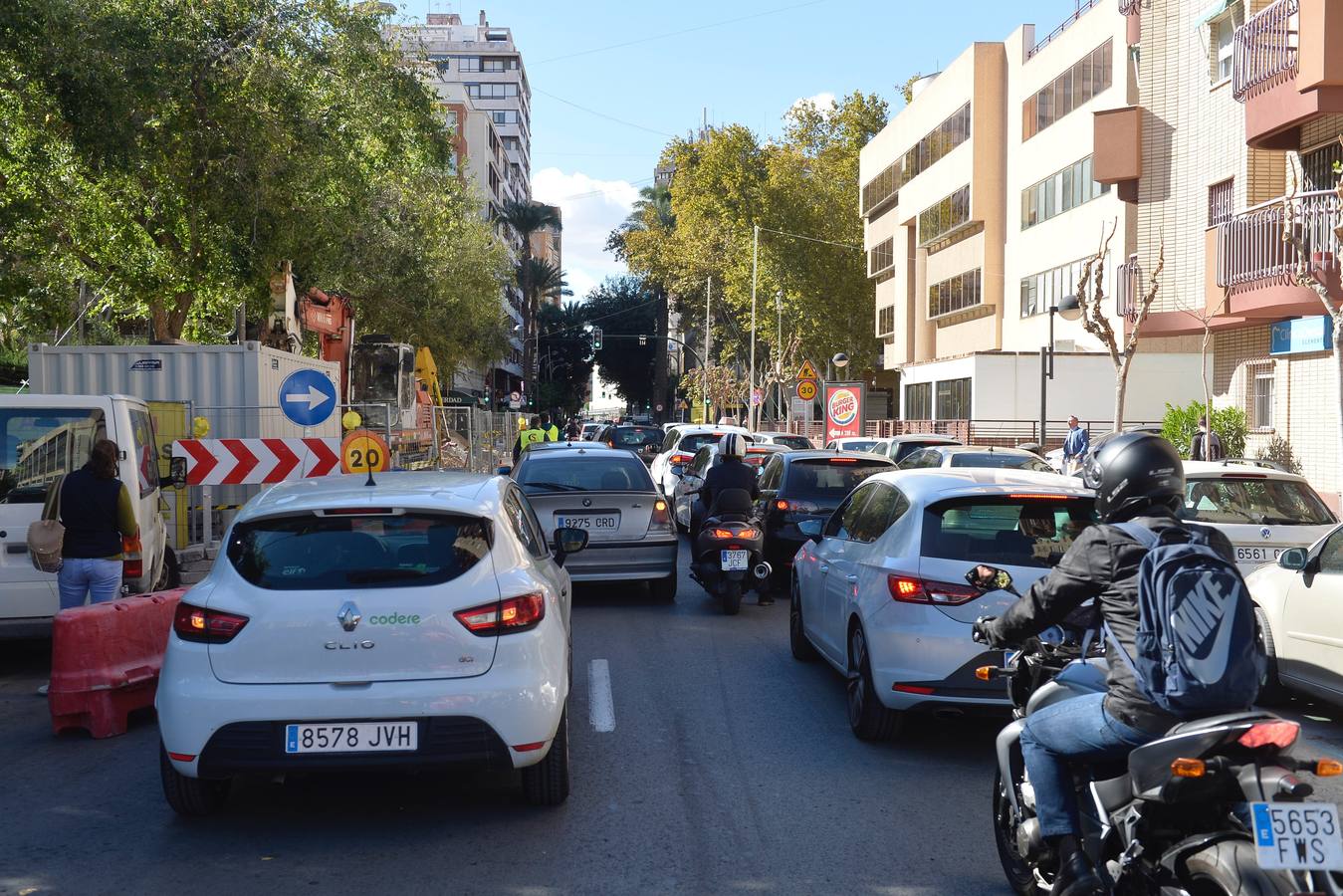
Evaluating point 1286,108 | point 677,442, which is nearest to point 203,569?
point 677,442

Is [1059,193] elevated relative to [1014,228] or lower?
elevated

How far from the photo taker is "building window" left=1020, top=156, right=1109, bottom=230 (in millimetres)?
34031

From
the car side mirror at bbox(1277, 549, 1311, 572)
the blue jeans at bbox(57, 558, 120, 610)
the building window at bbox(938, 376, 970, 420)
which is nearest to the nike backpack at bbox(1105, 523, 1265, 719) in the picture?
the car side mirror at bbox(1277, 549, 1311, 572)

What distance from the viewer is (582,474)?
13.8m

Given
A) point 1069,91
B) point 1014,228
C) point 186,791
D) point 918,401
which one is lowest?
point 186,791

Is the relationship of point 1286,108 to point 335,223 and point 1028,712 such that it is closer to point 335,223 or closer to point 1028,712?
point 335,223

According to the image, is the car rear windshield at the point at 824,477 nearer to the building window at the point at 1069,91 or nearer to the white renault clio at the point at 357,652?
the white renault clio at the point at 357,652

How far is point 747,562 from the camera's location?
1262 cm

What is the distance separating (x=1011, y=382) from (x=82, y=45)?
28.3 metres

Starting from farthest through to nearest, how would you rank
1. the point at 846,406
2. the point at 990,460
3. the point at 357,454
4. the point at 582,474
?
the point at 846,406 → the point at 990,460 → the point at 357,454 → the point at 582,474

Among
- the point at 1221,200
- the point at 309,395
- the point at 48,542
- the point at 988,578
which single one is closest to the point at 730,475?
the point at 309,395

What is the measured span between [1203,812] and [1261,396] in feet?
75.9

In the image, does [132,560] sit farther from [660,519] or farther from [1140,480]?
[1140,480]

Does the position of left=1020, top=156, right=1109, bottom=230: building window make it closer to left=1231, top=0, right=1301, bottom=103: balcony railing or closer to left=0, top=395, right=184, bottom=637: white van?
left=1231, top=0, right=1301, bottom=103: balcony railing
